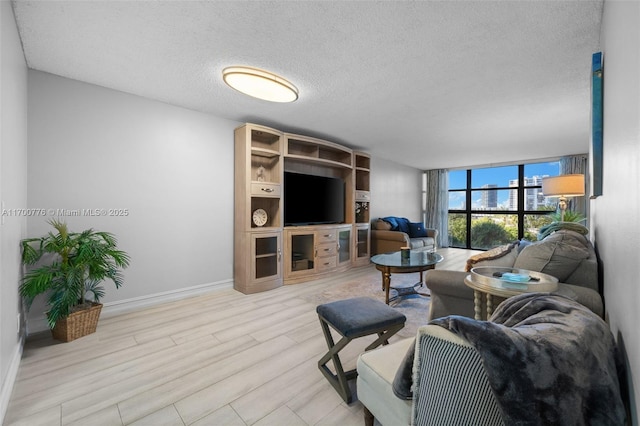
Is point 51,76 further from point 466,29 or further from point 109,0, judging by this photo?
point 466,29

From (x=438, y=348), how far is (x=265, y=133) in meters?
3.51

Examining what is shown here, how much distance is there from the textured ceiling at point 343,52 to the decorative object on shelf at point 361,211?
2143 millimetres

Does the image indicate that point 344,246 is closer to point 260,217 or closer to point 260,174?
point 260,217

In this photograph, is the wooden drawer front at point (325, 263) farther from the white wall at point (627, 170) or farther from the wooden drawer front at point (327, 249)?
the white wall at point (627, 170)

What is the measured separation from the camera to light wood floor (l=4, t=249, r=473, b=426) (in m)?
1.43

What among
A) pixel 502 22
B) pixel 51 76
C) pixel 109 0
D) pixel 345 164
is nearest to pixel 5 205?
pixel 109 0

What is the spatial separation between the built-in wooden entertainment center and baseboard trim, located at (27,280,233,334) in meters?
0.37

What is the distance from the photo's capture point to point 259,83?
7.78ft

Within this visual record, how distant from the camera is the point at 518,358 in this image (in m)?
0.63

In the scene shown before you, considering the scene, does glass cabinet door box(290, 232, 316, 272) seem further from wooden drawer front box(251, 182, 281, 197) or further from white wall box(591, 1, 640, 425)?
white wall box(591, 1, 640, 425)

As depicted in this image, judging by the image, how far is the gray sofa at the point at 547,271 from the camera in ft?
5.52

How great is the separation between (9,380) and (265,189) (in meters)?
2.69

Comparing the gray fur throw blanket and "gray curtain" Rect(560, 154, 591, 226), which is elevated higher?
"gray curtain" Rect(560, 154, 591, 226)

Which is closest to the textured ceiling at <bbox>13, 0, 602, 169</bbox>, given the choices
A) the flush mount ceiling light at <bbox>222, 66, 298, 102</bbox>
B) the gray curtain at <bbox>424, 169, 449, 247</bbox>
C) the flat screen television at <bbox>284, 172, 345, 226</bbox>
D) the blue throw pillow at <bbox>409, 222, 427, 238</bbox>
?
the flush mount ceiling light at <bbox>222, 66, 298, 102</bbox>
